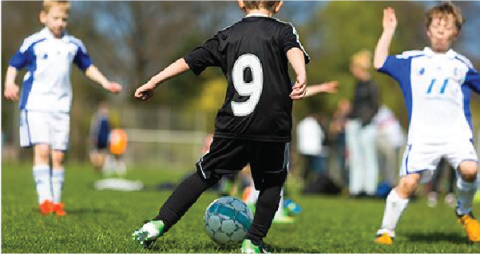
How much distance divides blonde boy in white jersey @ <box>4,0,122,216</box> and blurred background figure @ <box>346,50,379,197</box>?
7.01 m

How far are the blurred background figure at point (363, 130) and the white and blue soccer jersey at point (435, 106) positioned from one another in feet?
23.6

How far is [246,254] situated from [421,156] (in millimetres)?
2288

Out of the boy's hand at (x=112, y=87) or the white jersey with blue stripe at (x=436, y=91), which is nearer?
the white jersey with blue stripe at (x=436, y=91)

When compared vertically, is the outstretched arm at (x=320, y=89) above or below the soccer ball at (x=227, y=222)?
above

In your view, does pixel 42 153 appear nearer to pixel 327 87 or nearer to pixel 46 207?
pixel 46 207

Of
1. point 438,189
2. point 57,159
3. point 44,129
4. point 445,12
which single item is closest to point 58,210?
point 57,159

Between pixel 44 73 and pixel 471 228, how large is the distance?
419 centimetres

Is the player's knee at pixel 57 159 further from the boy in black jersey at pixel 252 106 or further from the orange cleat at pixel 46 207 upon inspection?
the boy in black jersey at pixel 252 106

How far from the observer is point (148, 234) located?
17.8ft

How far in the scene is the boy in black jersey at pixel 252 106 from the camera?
545 cm

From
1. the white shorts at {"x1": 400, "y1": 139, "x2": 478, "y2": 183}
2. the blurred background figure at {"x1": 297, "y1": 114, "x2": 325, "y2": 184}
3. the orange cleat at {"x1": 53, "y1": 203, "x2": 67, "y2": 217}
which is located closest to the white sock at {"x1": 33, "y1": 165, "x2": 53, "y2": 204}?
the orange cleat at {"x1": 53, "y1": 203, "x2": 67, "y2": 217}

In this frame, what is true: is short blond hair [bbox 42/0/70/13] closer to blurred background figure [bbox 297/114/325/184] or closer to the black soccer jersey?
the black soccer jersey

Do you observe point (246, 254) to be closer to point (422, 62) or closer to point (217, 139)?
point (217, 139)

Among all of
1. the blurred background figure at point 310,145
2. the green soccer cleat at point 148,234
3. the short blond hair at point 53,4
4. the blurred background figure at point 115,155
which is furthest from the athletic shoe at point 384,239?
the blurred background figure at point 115,155
